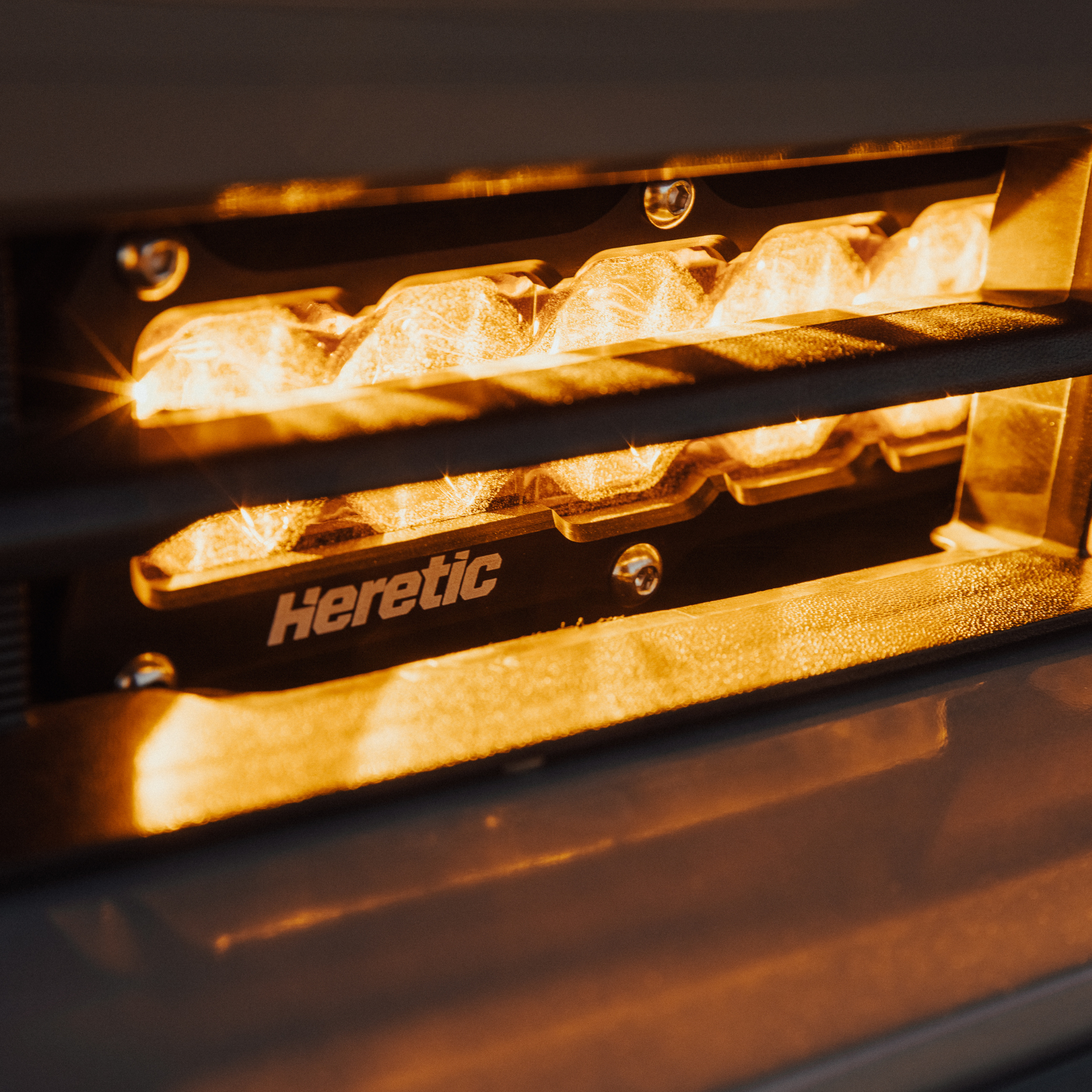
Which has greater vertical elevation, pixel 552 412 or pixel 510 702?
pixel 552 412

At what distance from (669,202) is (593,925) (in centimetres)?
47

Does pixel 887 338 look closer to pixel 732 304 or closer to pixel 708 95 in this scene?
pixel 732 304

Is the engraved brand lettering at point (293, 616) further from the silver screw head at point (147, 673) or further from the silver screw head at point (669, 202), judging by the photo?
the silver screw head at point (669, 202)

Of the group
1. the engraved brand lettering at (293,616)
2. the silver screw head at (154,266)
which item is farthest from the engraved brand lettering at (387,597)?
the silver screw head at (154,266)

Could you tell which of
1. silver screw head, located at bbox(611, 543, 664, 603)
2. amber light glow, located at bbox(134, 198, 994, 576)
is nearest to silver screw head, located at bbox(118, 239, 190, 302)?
amber light glow, located at bbox(134, 198, 994, 576)

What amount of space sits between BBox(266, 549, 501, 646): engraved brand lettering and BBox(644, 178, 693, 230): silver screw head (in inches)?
10.0

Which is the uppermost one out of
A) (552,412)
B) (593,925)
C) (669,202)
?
(669,202)

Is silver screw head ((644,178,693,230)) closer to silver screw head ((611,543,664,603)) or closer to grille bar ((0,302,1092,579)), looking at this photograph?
grille bar ((0,302,1092,579))

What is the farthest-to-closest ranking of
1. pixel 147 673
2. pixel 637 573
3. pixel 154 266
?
1. pixel 637 573
2. pixel 147 673
3. pixel 154 266

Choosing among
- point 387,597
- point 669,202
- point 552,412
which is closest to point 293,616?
point 387,597

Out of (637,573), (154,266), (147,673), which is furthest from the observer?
(637,573)

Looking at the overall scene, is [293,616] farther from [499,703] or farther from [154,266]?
[154,266]

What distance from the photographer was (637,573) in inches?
39.2

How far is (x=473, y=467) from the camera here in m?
0.71
